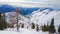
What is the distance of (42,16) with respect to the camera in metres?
1.77

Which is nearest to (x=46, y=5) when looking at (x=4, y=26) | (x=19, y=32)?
(x=19, y=32)

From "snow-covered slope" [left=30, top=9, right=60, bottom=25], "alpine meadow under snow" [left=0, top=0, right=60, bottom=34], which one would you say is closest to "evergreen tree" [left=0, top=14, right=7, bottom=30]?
"alpine meadow under snow" [left=0, top=0, right=60, bottom=34]

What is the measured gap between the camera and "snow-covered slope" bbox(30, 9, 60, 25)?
1753mm

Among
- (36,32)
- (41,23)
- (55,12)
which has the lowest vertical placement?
(36,32)

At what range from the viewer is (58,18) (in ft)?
5.70

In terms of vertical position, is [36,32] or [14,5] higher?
[14,5]

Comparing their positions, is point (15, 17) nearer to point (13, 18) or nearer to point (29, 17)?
point (13, 18)

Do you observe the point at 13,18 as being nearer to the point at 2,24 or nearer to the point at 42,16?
the point at 2,24

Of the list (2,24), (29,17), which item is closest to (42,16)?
(29,17)

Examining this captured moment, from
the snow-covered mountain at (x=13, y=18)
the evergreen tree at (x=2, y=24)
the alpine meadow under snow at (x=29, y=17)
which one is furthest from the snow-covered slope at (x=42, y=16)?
the evergreen tree at (x=2, y=24)

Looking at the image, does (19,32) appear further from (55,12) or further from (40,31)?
(55,12)

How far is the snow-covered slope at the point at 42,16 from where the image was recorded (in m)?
1.75

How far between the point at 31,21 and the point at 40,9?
208 millimetres

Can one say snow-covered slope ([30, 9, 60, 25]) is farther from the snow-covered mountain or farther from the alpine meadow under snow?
the snow-covered mountain
